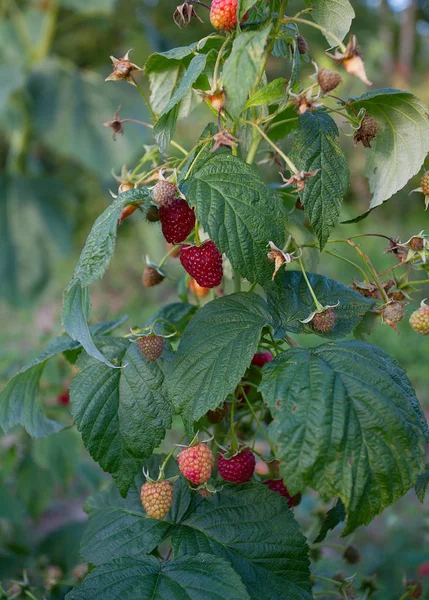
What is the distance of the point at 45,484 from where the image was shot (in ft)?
4.80

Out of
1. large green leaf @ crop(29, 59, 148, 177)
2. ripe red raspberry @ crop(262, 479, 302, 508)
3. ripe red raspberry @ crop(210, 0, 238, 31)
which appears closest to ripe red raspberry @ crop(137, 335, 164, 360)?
ripe red raspberry @ crop(262, 479, 302, 508)

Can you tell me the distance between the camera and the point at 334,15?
0.65m

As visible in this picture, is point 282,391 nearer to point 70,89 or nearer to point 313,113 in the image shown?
point 313,113

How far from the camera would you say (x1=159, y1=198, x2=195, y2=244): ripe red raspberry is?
603mm

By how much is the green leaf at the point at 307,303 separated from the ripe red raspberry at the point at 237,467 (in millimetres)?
151

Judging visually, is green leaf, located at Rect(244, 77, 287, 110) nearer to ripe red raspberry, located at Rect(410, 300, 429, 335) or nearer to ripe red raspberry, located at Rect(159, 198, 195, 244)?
ripe red raspberry, located at Rect(159, 198, 195, 244)

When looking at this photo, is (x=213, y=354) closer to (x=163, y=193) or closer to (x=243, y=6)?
(x=163, y=193)

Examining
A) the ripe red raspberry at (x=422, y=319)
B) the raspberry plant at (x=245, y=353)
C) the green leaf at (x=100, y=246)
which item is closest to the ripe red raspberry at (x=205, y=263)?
the raspberry plant at (x=245, y=353)

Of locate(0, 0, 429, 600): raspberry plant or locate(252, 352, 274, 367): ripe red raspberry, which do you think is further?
locate(252, 352, 274, 367): ripe red raspberry

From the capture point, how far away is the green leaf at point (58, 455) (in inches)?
54.1

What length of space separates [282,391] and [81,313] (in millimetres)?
197

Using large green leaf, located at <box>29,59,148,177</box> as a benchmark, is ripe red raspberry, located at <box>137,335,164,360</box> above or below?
above

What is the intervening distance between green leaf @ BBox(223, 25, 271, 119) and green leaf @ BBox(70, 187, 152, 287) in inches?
4.8

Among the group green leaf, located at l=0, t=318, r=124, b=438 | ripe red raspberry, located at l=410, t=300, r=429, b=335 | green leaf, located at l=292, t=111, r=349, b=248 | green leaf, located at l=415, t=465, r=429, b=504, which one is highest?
green leaf, located at l=292, t=111, r=349, b=248
